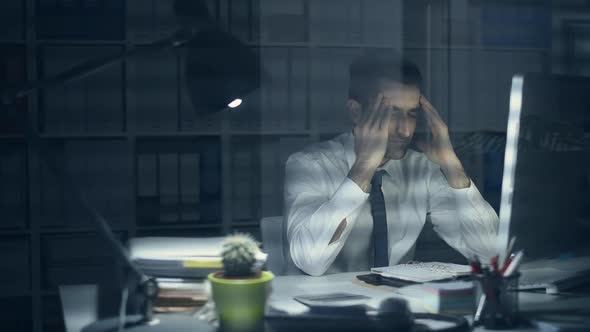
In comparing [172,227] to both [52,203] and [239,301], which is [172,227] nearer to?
[52,203]

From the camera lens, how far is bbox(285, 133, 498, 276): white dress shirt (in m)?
2.02

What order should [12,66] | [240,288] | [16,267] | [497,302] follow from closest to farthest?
[240,288] → [497,302] → [12,66] → [16,267]

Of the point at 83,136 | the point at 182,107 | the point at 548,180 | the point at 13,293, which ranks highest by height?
the point at 182,107

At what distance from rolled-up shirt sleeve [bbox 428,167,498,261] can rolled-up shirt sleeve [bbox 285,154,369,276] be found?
12.8 inches

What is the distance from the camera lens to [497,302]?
3.64 feet

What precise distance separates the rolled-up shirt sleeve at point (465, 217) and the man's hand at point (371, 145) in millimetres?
294

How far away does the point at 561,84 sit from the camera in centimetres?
132

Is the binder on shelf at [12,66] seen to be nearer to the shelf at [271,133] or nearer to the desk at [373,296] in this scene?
the shelf at [271,133]

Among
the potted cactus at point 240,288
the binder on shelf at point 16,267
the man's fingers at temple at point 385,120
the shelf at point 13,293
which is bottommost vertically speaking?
the shelf at point 13,293

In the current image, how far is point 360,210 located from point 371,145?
23 cm

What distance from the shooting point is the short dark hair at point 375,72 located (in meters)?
2.34

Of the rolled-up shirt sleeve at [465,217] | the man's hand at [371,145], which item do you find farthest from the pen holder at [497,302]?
the man's hand at [371,145]

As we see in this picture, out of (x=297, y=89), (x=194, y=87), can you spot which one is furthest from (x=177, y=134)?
(x=194, y=87)

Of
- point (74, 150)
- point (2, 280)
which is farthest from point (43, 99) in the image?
point (2, 280)
